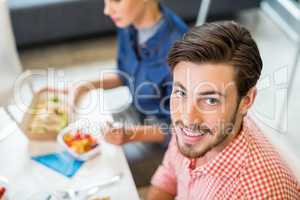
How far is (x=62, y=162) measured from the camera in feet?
4.48

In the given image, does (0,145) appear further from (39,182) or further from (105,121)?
(105,121)

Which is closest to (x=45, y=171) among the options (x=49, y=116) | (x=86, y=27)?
(x=49, y=116)

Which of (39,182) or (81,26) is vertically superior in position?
(81,26)

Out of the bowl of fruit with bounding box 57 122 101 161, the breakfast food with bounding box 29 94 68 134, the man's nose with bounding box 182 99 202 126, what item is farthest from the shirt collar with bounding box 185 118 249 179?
the breakfast food with bounding box 29 94 68 134

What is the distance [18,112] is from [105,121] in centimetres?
29

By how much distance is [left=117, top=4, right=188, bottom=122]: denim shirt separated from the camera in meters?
1.66

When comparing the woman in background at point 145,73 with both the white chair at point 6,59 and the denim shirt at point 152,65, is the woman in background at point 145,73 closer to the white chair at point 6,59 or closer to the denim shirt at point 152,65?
the denim shirt at point 152,65

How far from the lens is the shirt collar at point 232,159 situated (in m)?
1.10

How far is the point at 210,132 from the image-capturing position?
111cm

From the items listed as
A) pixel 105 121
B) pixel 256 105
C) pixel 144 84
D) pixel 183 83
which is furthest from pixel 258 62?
pixel 144 84

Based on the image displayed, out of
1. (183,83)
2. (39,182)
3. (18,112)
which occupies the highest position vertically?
(183,83)

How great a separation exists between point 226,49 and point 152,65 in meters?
0.71

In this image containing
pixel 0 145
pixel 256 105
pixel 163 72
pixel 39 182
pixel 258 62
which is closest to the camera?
pixel 258 62

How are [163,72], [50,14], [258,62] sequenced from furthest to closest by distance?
[50,14]
[163,72]
[258,62]
